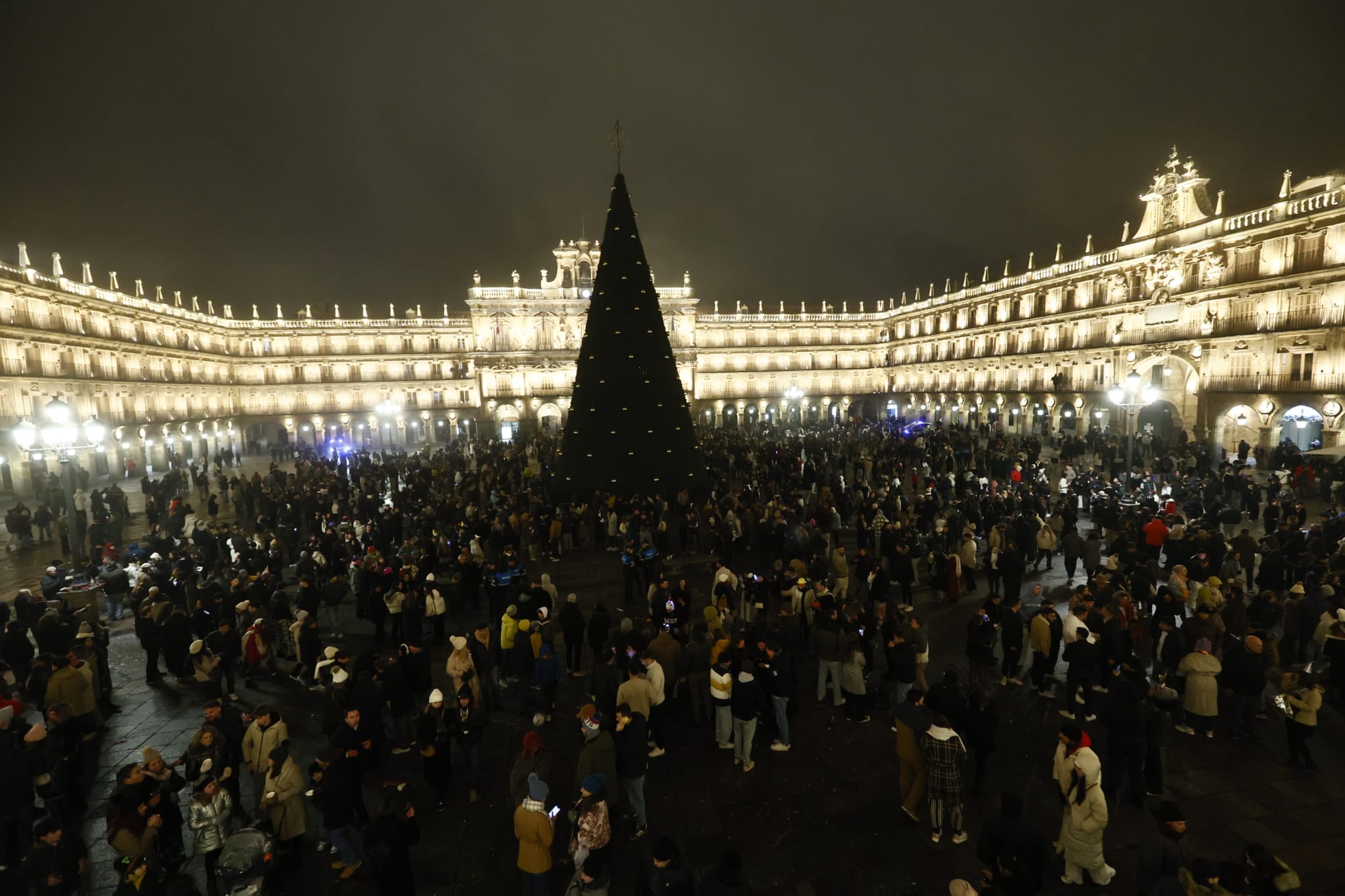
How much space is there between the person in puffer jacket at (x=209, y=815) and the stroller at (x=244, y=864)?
2.10 feet

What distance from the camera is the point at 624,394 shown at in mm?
16391

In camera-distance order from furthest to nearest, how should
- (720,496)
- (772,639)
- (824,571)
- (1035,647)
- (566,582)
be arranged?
1. (720,496)
2. (566,582)
3. (824,571)
4. (1035,647)
5. (772,639)

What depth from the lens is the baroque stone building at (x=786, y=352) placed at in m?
25.4

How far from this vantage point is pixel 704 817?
563cm

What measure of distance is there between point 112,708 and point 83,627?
1212mm

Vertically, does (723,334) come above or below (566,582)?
above

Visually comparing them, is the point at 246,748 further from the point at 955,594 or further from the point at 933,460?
the point at 933,460

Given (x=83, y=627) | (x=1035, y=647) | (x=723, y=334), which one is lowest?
(x=1035, y=647)

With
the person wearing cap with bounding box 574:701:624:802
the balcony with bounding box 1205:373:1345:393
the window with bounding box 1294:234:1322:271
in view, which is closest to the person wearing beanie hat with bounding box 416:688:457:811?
the person wearing cap with bounding box 574:701:624:802

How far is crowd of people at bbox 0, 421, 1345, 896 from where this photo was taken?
4.57 metres

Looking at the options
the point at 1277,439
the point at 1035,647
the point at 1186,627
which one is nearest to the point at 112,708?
the point at 1035,647

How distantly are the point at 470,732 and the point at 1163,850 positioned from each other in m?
5.54

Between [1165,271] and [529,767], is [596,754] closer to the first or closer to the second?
[529,767]

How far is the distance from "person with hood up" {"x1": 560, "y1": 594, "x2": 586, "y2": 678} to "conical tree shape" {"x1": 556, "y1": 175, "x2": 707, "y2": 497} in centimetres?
802
